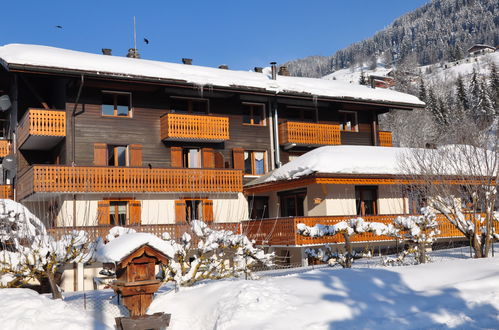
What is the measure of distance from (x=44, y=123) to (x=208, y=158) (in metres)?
7.16

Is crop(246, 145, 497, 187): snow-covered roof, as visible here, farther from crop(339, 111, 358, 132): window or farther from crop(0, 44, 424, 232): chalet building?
crop(339, 111, 358, 132): window

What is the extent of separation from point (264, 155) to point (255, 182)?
231 cm

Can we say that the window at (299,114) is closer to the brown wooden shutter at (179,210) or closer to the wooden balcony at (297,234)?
the wooden balcony at (297,234)

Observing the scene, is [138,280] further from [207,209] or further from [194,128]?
[194,128]

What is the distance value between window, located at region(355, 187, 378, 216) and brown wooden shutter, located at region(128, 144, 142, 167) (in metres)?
9.52

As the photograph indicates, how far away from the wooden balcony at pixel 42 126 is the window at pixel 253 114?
8.74m

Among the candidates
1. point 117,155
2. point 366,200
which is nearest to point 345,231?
point 366,200

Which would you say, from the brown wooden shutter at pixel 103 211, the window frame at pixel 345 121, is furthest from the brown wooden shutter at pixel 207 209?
Result: the window frame at pixel 345 121

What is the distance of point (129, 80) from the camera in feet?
72.4

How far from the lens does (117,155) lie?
23.0 m

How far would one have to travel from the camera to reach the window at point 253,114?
26.6 meters

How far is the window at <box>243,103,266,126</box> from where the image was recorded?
26.6m

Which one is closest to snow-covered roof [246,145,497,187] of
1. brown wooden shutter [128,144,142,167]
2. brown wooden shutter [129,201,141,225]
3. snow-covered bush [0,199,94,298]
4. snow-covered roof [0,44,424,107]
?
snow-covered roof [0,44,424,107]

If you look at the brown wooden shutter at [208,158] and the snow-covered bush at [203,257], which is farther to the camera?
the brown wooden shutter at [208,158]
